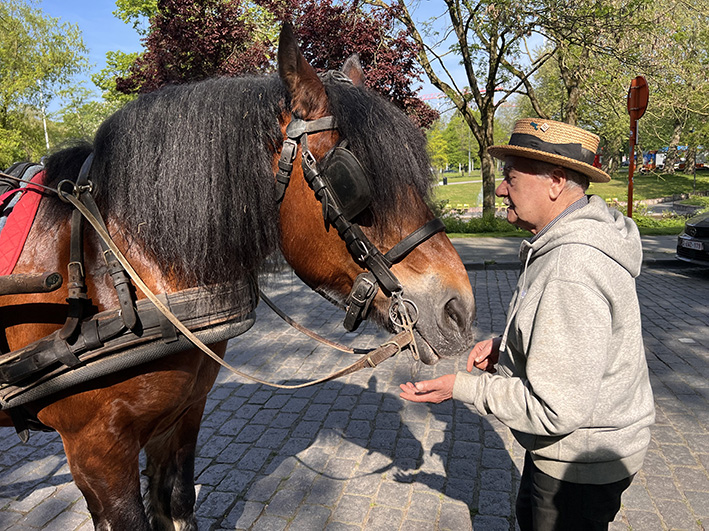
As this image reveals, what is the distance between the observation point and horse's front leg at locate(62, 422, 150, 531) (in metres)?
1.60

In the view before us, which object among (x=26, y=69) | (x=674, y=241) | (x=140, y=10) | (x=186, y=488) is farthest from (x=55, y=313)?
(x=140, y=10)

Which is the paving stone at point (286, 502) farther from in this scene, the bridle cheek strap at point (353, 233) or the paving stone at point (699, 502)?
the paving stone at point (699, 502)

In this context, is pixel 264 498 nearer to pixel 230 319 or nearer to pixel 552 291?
pixel 230 319

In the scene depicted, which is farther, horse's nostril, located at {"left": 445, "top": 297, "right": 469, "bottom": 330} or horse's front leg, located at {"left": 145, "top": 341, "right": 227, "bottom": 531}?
horse's front leg, located at {"left": 145, "top": 341, "right": 227, "bottom": 531}

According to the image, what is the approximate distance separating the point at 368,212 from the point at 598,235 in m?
0.73

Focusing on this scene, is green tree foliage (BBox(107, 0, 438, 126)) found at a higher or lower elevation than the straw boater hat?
higher

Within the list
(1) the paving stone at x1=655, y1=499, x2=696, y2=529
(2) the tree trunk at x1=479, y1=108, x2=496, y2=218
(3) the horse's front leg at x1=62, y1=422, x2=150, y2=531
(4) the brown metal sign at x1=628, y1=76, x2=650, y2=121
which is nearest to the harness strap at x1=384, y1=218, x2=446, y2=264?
(3) the horse's front leg at x1=62, y1=422, x2=150, y2=531

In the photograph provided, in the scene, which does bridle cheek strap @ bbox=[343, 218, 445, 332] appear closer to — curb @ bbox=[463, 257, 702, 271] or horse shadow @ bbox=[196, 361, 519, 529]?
horse shadow @ bbox=[196, 361, 519, 529]

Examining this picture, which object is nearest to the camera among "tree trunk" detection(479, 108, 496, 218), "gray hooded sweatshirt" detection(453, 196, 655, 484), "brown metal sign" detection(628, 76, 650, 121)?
"gray hooded sweatshirt" detection(453, 196, 655, 484)

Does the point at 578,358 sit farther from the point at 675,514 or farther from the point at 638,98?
the point at 638,98

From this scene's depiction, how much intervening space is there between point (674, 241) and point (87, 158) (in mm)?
12845

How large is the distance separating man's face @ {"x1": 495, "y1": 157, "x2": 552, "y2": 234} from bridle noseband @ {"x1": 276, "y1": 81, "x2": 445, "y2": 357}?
1.05ft

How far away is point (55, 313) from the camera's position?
1581mm

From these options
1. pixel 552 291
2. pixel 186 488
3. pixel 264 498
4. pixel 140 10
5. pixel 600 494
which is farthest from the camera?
pixel 140 10
